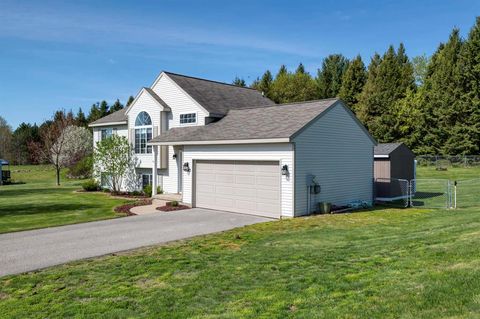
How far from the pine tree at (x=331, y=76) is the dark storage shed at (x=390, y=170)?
36339 mm

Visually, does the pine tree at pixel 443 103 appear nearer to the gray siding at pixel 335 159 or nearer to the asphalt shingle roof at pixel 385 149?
the asphalt shingle roof at pixel 385 149

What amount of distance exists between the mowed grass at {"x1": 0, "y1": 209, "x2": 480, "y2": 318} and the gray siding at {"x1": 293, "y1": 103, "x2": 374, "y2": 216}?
5136mm

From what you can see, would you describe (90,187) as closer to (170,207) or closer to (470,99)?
(170,207)

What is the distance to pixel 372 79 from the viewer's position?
50250 mm

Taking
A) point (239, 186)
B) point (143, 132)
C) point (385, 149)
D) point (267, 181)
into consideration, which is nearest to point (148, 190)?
point (143, 132)

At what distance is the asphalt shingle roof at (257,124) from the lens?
1672cm

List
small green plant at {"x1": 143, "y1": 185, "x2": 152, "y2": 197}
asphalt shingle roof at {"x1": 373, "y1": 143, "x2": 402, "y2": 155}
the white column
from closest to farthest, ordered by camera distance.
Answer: asphalt shingle roof at {"x1": 373, "y1": 143, "x2": 402, "y2": 155} → the white column → small green plant at {"x1": 143, "y1": 185, "x2": 152, "y2": 197}

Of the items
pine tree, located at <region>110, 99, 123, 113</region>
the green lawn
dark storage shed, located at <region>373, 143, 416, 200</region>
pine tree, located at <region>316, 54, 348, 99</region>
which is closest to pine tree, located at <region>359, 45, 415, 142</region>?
pine tree, located at <region>316, 54, 348, 99</region>

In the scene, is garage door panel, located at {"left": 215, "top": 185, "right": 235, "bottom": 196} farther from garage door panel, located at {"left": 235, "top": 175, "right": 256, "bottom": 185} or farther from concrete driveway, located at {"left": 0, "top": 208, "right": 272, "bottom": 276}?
concrete driveway, located at {"left": 0, "top": 208, "right": 272, "bottom": 276}

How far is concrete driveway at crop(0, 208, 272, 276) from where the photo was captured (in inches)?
394

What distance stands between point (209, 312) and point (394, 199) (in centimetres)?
1853

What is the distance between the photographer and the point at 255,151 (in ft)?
55.8

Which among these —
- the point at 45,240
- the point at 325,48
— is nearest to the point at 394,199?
the point at 45,240

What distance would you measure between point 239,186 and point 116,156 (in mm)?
12768
